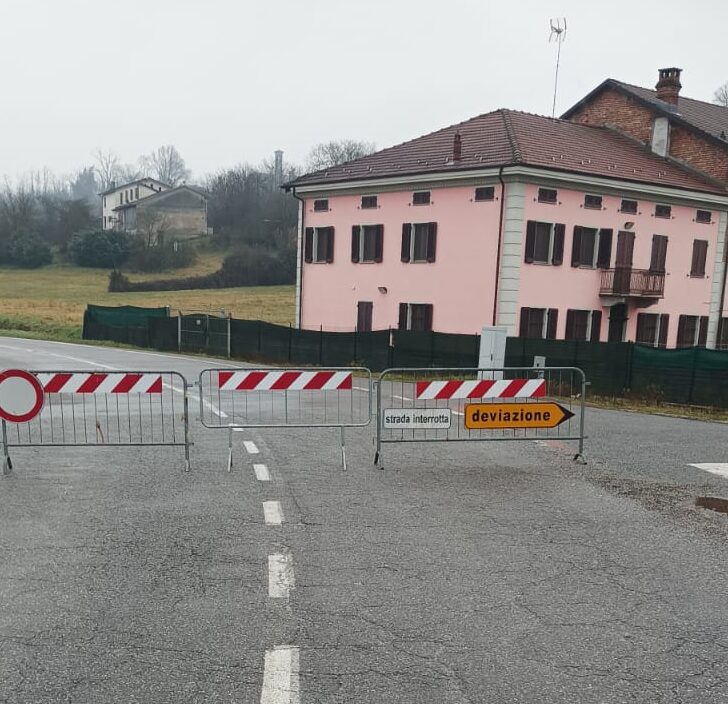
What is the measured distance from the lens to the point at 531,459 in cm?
991

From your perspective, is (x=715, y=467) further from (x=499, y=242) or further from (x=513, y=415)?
(x=499, y=242)

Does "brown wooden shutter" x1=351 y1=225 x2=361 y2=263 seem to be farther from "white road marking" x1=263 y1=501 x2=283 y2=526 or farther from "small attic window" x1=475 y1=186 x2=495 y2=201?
"white road marking" x1=263 y1=501 x2=283 y2=526

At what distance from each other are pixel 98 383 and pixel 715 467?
8.03 meters

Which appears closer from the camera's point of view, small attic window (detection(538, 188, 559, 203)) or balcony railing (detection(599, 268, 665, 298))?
small attic window (detection(538, 188, 559, 203))

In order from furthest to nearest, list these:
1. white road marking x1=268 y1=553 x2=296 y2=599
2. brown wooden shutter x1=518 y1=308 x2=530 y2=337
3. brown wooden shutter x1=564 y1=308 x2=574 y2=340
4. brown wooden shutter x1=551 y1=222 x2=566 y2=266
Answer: brown wooden shutter x1=564 y1=308 x2=574 y2=340 → brown wooden shutter x1=551 y1=222 x2=566 y2=266 → brown wooden shutter x1=518 y1=308 x2=530 y2=337 → white road marking x1=268 y1=553 x2=296 y2=599

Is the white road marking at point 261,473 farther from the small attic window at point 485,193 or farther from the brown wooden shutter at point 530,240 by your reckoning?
the small attic window at point 485,193

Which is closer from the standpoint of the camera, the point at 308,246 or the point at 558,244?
the point at 558,244

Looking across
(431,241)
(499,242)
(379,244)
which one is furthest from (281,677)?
(379,244)

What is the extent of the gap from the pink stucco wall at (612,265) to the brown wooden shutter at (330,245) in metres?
8.53

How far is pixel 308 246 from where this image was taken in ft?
104

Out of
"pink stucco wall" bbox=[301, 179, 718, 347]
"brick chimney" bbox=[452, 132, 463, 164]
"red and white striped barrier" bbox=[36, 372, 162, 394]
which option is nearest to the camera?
"red and white striped barrier" bbox=[36, 372, 162, 394]

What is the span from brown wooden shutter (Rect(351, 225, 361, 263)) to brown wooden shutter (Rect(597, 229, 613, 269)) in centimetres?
920

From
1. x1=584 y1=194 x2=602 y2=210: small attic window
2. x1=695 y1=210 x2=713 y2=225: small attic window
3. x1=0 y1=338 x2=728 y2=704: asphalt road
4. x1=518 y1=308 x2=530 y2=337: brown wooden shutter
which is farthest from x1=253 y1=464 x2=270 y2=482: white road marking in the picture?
x1=695 y1=210 x2=713 y2=225: small attic window

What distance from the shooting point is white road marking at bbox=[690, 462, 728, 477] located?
9.39 m
